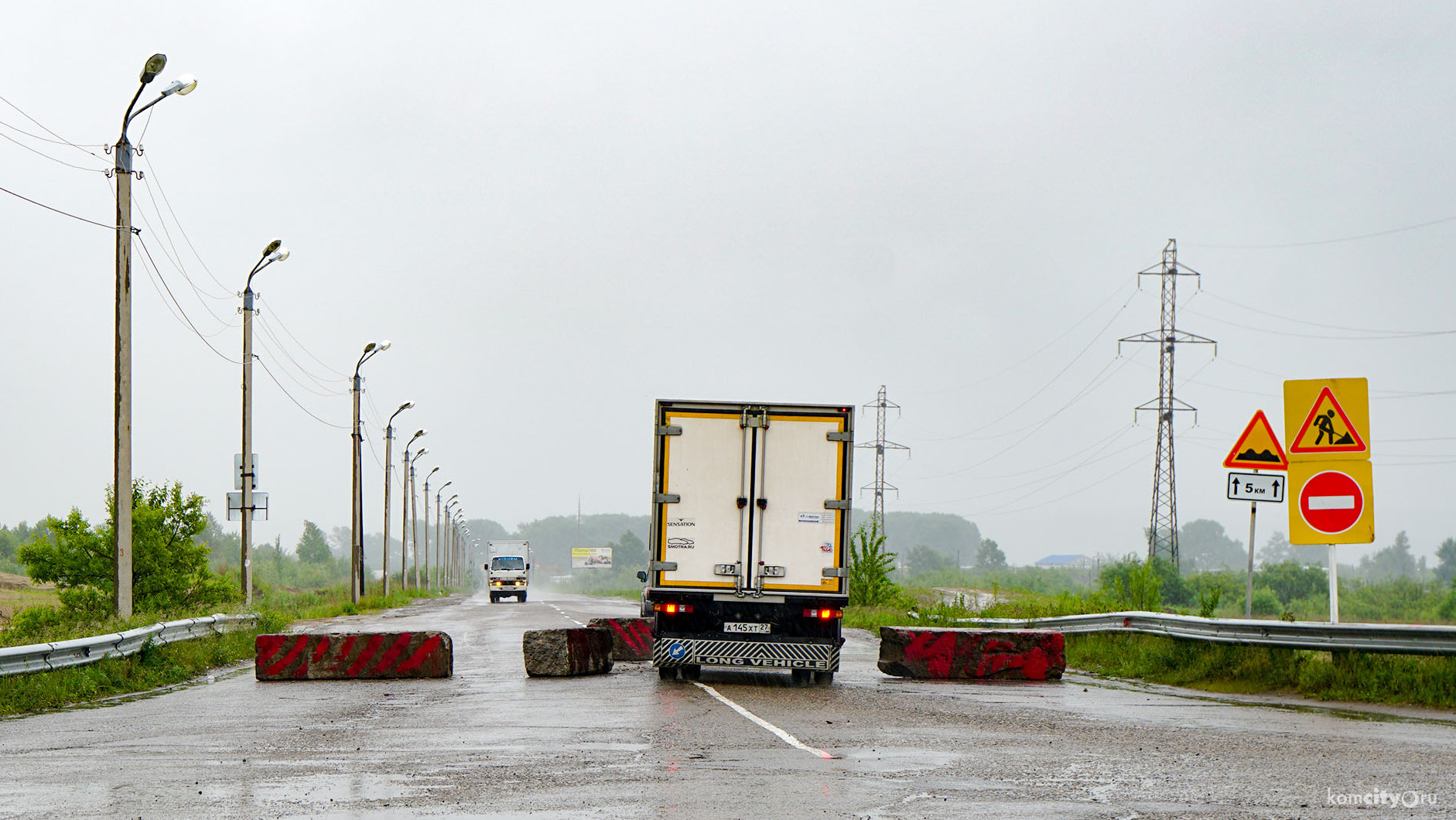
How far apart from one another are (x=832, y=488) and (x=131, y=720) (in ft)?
27.9

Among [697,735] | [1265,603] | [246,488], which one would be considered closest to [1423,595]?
[1265,603]

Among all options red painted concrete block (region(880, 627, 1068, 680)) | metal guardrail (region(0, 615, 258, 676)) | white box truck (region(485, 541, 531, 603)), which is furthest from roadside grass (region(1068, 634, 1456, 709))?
white box truck (region(485, 541, 531, 603))

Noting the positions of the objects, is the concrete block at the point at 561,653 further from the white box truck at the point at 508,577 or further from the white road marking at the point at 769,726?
the white box truck at the point at 508,577

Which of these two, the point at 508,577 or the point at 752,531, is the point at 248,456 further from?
the point at 508,577

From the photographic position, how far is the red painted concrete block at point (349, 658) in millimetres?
18734

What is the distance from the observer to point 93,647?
17.3m

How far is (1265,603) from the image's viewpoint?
3361 inches

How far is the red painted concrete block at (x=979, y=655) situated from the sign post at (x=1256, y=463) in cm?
281

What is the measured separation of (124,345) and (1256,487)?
1833 cm

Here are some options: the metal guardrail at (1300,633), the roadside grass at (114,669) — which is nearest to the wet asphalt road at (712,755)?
Answer: the roadside grass at (114,669)

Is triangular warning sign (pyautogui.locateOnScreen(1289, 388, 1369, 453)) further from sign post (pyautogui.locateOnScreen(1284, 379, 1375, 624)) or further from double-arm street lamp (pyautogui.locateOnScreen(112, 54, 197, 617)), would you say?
double-arm street lamp (pyautogui.locateOnScreen(112, 54, 197, 617))

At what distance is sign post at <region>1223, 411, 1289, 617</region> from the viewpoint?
1869cm

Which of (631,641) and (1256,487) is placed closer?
(1256,487)

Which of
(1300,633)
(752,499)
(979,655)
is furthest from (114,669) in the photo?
(1300,633)
